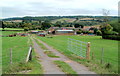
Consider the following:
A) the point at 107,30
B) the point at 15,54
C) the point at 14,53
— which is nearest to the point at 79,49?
the point at 15,54

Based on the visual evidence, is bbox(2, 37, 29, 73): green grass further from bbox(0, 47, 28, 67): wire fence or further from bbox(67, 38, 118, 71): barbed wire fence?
bbox(67, 38, 118, 71): barbed wire fence

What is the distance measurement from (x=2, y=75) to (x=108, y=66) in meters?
5.51

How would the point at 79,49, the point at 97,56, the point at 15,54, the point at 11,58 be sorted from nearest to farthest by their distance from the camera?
the point at 11,58, the point at 79,49, the point at 15,54, the point at 97,56

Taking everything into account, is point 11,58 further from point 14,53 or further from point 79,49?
point 79,49

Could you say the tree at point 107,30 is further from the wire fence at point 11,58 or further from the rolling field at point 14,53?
the wire fence at point 11,58

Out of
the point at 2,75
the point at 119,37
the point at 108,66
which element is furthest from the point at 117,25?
the point at 2,75

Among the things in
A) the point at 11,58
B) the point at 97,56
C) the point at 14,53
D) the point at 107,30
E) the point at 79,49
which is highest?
the point at 11,58

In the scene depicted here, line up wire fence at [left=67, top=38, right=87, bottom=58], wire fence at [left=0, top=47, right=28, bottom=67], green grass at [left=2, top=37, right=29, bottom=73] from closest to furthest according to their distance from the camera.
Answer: wire fence at [left=0, top=47, right=28, bottom=67]
green grass at [left=2, top=37, right=29, bottom=73]
wire fence at [left=67, top=38, right=87, bottom=58]

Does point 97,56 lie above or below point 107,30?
above

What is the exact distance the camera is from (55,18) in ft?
639

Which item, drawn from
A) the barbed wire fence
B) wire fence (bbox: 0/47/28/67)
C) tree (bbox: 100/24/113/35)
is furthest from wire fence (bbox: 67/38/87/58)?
tree (bbox: 100/24/113/35)

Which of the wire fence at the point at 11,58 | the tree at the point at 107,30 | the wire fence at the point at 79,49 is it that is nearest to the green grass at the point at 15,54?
the wire fence at the point at 11,58

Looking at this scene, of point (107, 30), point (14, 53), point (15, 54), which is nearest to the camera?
point (15, 54)

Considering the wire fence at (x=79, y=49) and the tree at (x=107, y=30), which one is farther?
the tree at (x=107, y=30)
